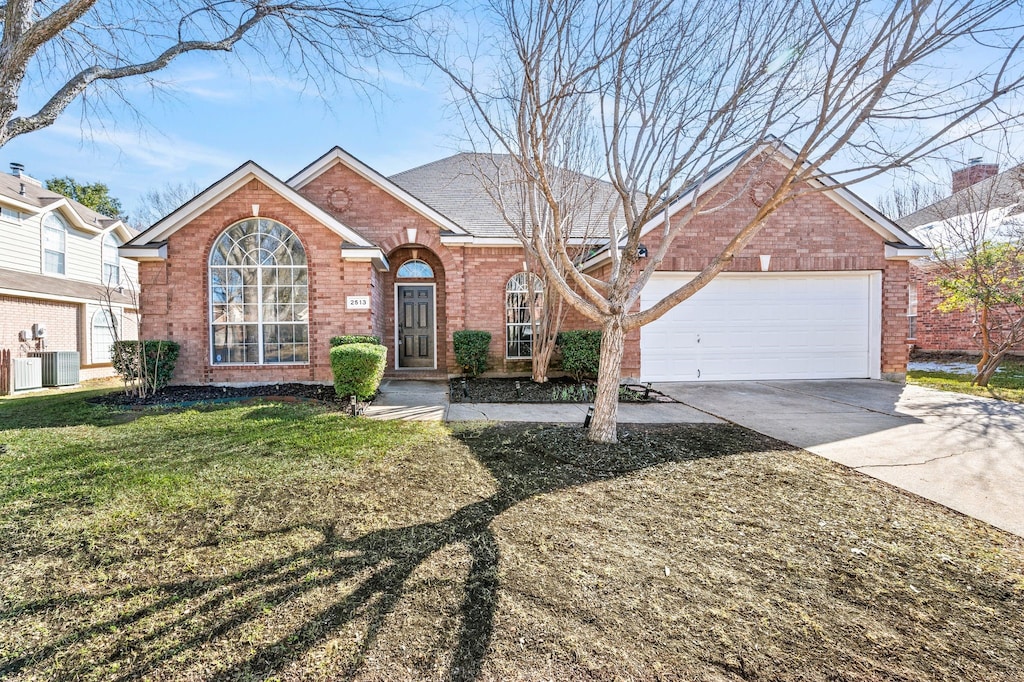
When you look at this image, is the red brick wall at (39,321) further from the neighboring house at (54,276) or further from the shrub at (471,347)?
the shrub at (471,347)

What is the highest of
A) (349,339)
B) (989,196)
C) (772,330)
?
(989,196)

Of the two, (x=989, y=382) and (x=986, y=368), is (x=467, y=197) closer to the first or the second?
(x=986, y=368)

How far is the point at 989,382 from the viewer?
420 inches

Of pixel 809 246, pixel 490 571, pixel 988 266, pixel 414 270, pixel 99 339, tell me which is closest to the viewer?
pixel 490 571

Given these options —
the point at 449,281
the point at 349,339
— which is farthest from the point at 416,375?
the point at 349,339

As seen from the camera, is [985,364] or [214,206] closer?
[214,206]

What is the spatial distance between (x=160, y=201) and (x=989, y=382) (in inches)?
1455

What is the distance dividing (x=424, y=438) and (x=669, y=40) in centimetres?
525

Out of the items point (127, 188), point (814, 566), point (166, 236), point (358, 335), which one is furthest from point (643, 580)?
point (127, 188)

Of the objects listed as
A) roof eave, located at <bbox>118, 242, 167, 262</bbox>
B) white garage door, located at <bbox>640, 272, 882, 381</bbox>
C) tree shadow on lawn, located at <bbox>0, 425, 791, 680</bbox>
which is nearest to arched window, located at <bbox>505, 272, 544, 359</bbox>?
white garage door, located at <bbox>640, 272, 882, 381</bbox>

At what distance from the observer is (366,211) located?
1130cm

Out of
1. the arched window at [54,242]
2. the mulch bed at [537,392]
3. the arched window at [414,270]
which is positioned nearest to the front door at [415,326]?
the arched window at [414,270]

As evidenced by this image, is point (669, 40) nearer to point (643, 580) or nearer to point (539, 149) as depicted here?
point (539, 149)

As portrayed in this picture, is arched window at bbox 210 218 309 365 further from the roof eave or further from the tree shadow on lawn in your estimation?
the tree shadow on lawn
